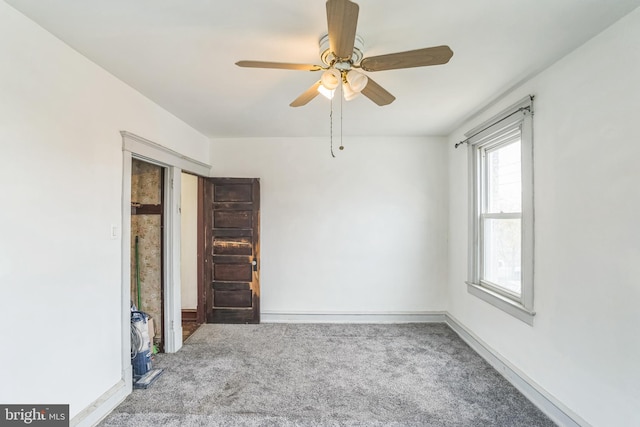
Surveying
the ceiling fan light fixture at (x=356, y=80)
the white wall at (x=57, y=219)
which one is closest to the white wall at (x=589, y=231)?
the ceiling fan light fixture at (x=356, y=80)

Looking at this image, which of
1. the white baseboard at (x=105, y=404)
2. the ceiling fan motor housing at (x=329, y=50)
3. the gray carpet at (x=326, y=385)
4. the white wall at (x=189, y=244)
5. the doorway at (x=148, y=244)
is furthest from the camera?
the white wall at (x=189, y=244)

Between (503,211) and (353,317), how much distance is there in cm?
236

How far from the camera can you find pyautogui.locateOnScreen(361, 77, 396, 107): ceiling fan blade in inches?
73.3

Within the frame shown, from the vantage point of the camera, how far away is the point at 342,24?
50.7 inches

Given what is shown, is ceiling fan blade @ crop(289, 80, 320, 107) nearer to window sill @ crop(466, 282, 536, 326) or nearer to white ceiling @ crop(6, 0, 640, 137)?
white ceiling @ crop(6, 0, 640, 137)

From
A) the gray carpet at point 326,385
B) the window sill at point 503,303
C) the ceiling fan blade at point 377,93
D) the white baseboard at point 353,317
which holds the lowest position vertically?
the gray carpet at point 326,385

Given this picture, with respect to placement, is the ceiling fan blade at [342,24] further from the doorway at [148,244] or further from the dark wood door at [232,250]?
the dark wood door at [232,250]

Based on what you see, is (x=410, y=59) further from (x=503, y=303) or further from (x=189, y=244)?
(x=189, y=244)

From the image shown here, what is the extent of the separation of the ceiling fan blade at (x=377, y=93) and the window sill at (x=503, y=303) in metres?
2.05

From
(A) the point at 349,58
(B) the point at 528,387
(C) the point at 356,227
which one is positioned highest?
(A) the point at 349,58

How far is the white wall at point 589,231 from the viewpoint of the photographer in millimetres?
1635

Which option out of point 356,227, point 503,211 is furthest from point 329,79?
point 356,227

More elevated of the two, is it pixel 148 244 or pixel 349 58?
pixel 349 58

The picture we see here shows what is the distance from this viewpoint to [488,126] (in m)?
2.96
